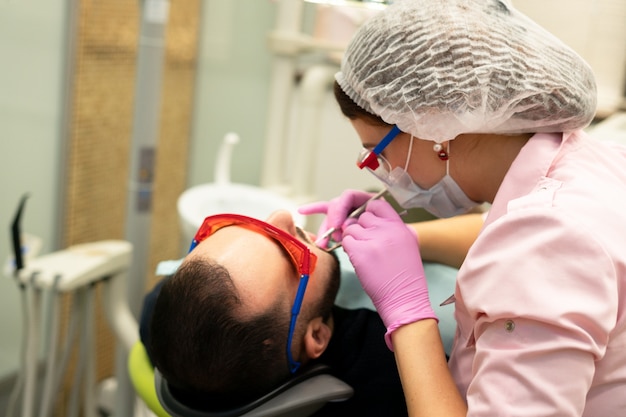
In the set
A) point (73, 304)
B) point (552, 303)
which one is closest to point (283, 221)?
point (552, 303)

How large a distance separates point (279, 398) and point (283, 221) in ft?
1.13

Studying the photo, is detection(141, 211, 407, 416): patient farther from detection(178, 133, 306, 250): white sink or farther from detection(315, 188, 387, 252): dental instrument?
detection(178, 133, 306, 250): white sink

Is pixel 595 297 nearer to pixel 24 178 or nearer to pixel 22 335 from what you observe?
pixel 24 178

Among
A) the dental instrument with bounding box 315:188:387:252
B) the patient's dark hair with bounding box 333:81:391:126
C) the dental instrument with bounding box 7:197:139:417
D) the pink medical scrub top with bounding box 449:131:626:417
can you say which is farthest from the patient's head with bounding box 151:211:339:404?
the dental instrument with bounding box 7:197:139:417

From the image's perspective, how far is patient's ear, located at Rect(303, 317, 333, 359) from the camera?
1187mm

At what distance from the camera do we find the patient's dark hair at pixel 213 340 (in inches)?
41.9

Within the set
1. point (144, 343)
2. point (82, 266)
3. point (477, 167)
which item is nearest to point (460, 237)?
point (477, 167)

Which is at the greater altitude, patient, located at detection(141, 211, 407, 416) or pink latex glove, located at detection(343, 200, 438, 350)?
pink latex glove, located at detection(343, 200, 438, 350)

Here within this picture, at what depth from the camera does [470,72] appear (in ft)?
3.20

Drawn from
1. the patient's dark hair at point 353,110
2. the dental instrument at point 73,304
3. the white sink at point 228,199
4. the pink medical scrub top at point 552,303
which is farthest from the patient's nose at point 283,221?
the white sink at point 228,199

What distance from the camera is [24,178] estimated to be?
2152 millimetres

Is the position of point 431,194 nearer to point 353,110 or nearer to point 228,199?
point 353,110

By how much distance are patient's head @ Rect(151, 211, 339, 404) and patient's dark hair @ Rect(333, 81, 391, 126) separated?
0.82 feet

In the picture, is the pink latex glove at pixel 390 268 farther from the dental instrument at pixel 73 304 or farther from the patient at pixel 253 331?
the dental instrument at pixel 73 304
